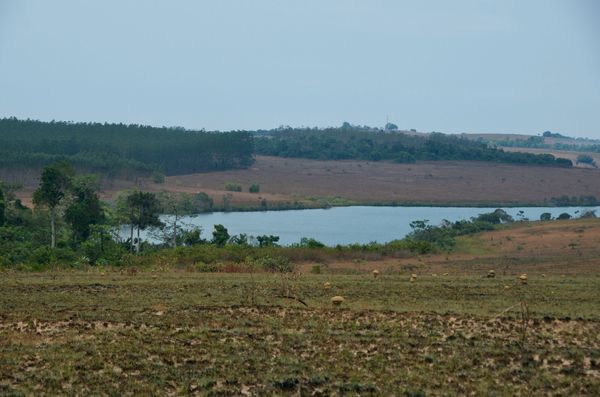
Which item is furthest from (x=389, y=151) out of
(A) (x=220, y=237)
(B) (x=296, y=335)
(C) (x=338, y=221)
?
(B) (x=296, y=335)

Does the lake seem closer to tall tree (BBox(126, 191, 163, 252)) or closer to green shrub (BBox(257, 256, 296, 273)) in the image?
tall tree (BBox(126, 191, 163, 252))

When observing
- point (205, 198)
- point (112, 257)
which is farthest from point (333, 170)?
point (112, 257)

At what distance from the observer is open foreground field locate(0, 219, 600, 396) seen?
482 inches

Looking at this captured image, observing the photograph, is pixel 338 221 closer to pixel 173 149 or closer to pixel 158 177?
pixel 158 177

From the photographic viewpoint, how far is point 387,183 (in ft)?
332

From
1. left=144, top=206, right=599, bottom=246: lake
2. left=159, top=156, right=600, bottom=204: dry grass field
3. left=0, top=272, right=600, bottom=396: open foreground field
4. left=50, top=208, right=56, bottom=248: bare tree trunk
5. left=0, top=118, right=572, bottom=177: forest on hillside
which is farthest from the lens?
left=159, top=156, right=600, bottom=204: dry grass field

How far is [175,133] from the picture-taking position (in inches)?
4742

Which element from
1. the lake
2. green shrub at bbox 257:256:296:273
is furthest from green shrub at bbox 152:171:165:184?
green shrub at bbox 257:256:296:273

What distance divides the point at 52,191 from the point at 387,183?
208 feet

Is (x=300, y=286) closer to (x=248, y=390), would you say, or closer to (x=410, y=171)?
(x=248, y=390)

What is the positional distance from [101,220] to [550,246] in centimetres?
2064

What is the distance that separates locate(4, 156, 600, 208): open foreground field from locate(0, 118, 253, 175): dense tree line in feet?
8.37

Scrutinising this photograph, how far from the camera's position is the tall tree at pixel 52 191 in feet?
135

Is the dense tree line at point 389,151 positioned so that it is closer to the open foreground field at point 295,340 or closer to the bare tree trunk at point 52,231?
the bare tree trunk at point 52,231
